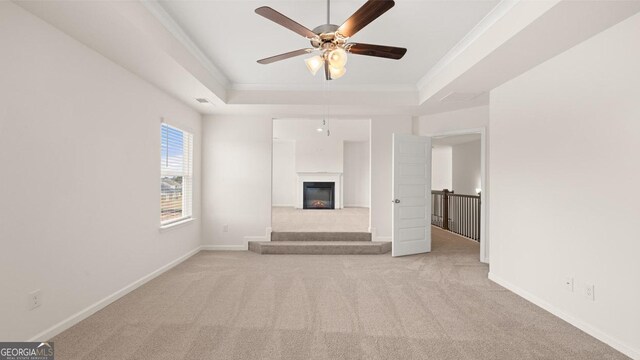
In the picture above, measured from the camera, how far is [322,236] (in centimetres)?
513

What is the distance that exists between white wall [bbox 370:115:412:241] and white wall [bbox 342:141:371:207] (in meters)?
4.68

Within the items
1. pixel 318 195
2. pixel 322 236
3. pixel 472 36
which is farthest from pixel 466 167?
pixel 472 36

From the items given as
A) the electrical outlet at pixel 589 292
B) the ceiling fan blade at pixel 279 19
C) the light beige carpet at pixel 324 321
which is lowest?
the light beige carpet at pixel 324 321

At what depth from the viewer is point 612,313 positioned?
2.18 metres

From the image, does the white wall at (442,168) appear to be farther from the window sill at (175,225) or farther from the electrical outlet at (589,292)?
the window sill at (175,225)

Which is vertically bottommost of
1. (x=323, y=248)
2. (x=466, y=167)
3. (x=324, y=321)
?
(x=324, y=321)

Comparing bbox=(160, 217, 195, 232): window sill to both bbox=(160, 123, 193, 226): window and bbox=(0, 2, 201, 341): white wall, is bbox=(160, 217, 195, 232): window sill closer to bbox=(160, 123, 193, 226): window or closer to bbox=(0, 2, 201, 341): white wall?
bbox=(160, 123, 193, 226): window

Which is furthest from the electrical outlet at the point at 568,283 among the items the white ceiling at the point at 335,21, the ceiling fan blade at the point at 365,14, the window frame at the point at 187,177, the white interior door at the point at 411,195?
the window frame at the point at 187,177

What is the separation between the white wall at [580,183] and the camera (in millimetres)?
2092

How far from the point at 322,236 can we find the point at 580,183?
12.0ft

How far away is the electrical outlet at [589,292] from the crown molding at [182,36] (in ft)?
14.7

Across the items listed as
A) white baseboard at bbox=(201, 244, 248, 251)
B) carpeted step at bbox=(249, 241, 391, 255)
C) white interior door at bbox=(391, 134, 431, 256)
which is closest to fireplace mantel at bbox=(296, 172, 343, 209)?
white baseboard at bbox=(201, 244, 248, 251)

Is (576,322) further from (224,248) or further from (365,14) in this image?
(224,248)

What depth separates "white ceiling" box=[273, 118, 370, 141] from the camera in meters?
7.22
